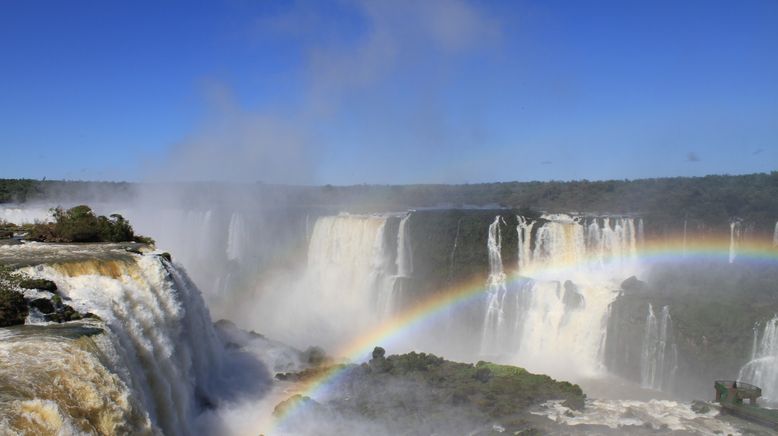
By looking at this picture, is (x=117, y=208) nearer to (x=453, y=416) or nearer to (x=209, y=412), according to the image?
(x=209, y=412)

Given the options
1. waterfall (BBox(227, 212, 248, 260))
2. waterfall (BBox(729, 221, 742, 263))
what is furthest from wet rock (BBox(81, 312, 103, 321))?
waterfall (BBox(227, 212, 248, 260))

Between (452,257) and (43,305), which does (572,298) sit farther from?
(43,305)

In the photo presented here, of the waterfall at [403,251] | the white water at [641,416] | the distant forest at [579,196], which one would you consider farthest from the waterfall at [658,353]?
the waterfall at [403,251]

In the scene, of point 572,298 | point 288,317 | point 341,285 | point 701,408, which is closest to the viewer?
point 701,408

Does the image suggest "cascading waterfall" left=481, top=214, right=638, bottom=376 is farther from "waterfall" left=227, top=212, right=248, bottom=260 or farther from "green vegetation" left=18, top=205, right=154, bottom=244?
"waterfall" left=227, top=212, right=248, bottom=260

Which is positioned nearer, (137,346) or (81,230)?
(137,346)

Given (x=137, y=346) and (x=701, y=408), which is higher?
(x=137, y=346)

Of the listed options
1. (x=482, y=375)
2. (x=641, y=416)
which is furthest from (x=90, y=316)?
(x=641, y=416)
